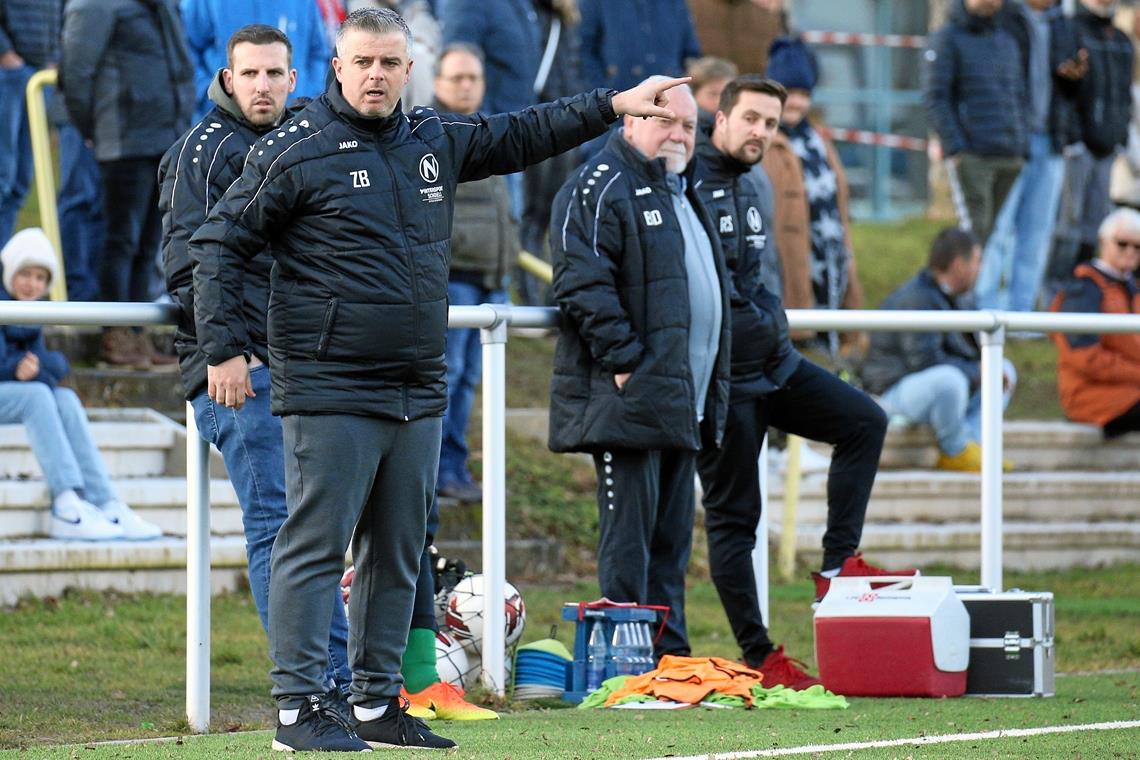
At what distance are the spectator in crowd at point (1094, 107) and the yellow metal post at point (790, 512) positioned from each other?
5146 mm

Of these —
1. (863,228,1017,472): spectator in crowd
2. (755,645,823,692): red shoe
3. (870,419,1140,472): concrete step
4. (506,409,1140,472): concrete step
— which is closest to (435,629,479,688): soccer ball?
(755,645,823,692): red shoe

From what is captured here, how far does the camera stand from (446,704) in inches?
279

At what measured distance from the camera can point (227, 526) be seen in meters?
10.1

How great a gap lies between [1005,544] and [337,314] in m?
6.82

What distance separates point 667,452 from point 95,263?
4502mm

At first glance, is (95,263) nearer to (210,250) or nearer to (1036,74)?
(210,250)

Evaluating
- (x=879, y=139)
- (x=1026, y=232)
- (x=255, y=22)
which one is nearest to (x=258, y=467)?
(x=255, y=22)

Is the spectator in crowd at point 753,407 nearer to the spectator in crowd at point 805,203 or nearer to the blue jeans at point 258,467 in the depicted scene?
the blue jeans at point 258,467

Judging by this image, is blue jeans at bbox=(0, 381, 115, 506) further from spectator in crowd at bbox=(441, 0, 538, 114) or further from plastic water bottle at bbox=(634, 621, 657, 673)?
spectator in crowd at bbox=(441, 0, 538, 114)

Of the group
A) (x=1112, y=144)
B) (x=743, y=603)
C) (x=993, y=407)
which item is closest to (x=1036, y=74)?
(x=1112, y=144)

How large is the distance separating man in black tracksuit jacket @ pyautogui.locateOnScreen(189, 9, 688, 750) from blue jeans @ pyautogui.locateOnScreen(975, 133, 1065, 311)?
29.8 feet

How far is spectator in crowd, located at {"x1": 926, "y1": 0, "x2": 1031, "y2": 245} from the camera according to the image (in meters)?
14.4

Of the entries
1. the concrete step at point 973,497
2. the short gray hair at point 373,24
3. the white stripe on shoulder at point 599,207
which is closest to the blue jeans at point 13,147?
the concrete step at point 973,497

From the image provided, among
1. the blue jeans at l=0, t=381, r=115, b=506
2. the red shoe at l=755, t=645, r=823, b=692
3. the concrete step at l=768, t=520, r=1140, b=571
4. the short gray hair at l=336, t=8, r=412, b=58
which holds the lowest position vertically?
the concrete step at l=768, t=520, r=1140, b=571
